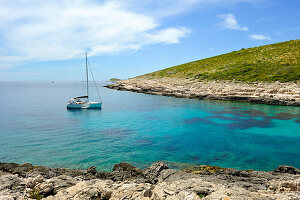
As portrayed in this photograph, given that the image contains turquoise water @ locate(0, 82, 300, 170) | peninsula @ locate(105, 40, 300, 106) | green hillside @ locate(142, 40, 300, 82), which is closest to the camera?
turquoise water @ locate(0, 82, 300, 170)

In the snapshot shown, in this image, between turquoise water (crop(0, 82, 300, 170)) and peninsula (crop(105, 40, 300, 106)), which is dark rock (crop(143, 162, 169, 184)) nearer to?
turquoise water (crop(0, 82, 300, 170))

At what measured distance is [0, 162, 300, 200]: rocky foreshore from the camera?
8.69 m

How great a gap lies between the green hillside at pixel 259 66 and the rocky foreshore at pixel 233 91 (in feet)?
15.1

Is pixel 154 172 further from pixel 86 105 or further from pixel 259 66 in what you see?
pixel 259 66

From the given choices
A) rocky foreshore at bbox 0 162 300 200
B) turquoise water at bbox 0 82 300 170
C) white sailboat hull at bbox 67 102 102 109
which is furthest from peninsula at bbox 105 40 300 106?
rocky foreshore at bbox 0 162 300 200

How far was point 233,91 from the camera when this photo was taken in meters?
58.8

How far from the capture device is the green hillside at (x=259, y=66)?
202 ft

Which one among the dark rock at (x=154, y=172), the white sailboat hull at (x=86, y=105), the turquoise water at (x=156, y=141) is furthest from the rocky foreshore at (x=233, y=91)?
the dark rock at (x=154, y=172)

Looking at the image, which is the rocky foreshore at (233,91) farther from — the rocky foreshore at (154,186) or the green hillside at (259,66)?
the rocky foreshore at (154,186)

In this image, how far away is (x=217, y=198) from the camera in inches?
320

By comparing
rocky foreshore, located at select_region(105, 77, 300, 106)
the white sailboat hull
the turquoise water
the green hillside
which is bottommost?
the turquoise water

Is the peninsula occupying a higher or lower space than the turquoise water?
higher

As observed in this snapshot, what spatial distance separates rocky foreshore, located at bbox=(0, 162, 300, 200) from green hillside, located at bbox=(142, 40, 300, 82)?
55.8 meters

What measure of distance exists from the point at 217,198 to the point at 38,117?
3808 cm
